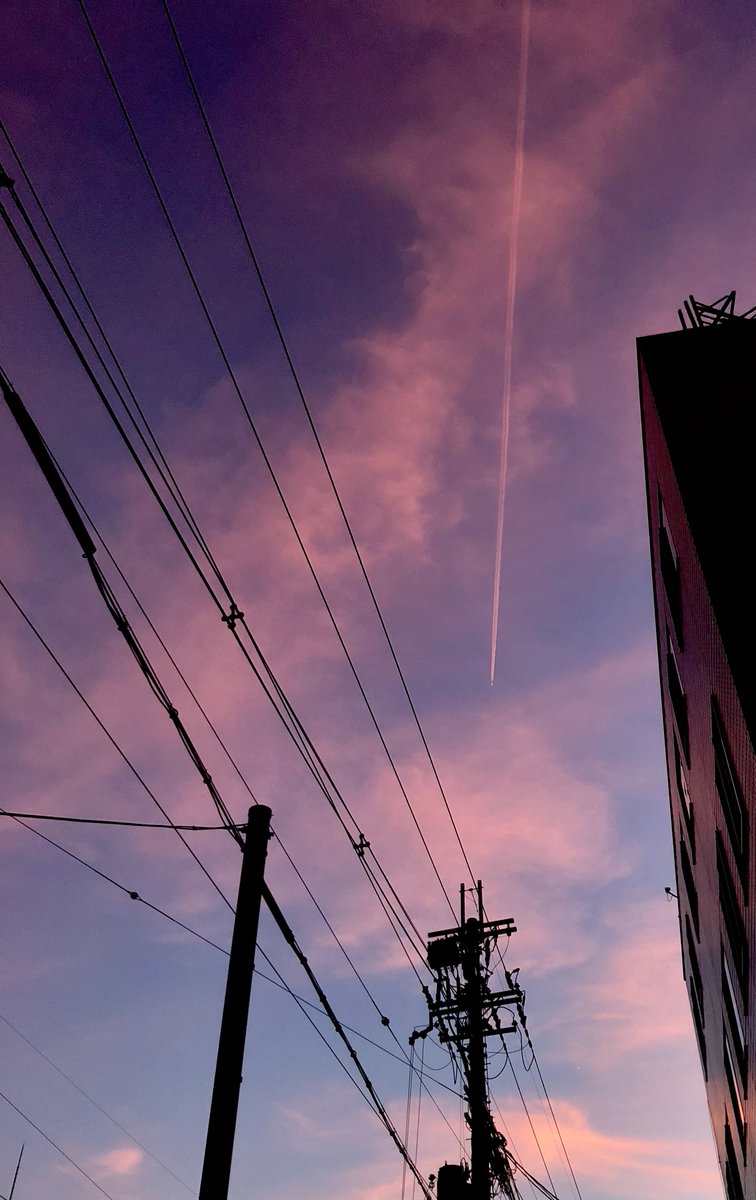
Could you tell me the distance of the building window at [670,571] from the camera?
47.8ft

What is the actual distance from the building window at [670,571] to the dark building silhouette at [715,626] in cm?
4

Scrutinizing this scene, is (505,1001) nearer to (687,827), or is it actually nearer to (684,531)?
(687,827)

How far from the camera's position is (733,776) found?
1102 centimetres

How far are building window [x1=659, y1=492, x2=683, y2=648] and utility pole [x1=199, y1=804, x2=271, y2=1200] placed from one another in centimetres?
945

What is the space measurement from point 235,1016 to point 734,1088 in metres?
14.3

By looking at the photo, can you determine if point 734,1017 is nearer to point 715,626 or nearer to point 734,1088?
point 734,1088

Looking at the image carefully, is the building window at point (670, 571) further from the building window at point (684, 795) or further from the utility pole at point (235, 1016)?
the utility pole at point (235, 1016)

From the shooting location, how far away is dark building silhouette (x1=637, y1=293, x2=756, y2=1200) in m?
10.6

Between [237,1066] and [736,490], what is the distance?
1034 cm

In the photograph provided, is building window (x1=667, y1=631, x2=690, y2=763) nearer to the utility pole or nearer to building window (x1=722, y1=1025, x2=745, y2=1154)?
building window (x1=722, y1=1025, x2=745, y2=1154)

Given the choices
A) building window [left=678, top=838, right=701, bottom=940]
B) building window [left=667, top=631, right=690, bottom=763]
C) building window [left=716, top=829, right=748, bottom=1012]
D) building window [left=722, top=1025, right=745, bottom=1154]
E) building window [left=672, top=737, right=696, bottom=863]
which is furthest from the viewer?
building window [left=678, top=838, right=701, bottom=940]

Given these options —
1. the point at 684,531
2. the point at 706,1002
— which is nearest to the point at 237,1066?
the point at 684,531

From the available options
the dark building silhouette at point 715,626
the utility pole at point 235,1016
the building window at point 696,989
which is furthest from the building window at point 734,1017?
the utility pole at point 235,1016

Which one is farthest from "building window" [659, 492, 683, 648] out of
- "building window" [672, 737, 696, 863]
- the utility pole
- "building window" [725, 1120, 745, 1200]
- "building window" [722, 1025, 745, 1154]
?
"building window" [725, 1120, 745, 1200]
